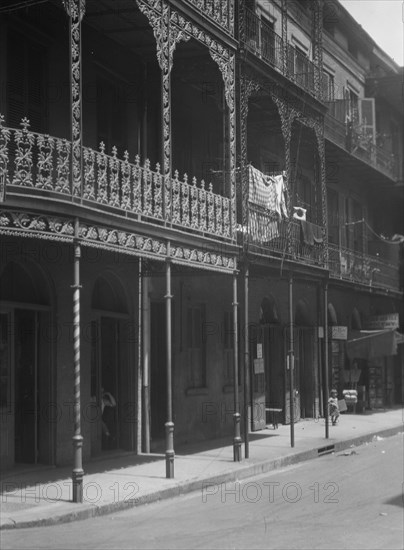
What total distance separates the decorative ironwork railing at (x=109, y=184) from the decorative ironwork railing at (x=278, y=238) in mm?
1137

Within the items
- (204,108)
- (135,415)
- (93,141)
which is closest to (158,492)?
(135,415)

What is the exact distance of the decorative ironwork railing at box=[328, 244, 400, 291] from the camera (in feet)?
83.5

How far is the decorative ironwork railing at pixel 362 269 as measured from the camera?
1001 inches

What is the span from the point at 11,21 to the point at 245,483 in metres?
7.49

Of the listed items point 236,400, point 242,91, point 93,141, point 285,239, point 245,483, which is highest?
point 242,91

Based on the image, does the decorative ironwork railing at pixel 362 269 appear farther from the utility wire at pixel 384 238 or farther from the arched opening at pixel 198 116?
the arched opening at pixel 198 116

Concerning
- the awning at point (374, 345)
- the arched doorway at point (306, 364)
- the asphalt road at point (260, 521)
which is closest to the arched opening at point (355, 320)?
the awning at point (374, 345)

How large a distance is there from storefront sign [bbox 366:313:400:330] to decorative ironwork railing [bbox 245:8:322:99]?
965cm

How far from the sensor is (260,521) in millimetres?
9930

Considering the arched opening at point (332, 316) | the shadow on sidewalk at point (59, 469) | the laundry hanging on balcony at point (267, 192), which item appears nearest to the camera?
the shadow on sidewalk at point (59, 469)

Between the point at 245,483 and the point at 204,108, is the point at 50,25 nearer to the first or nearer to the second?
the point at 204,108

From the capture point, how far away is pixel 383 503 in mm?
10922

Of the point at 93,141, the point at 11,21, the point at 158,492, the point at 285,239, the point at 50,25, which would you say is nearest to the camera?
the point at 158,492

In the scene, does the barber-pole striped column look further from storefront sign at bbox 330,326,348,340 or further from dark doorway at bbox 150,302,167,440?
storefront sign at bbox 330,326,348,340
